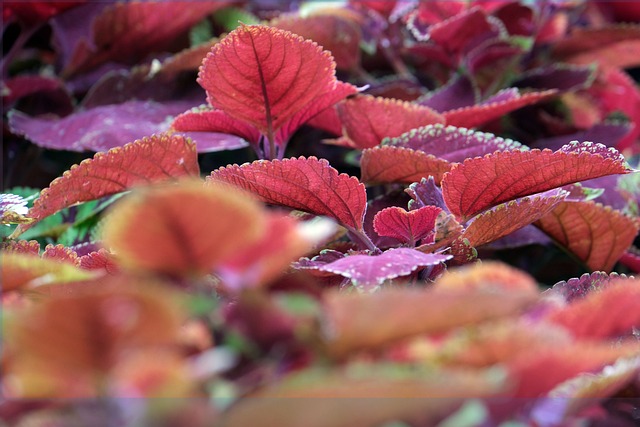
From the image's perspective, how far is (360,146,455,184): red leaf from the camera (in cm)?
56

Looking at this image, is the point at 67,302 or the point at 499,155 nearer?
the point at 67,302

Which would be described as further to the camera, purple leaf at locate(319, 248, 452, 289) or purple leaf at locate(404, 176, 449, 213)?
purple leaf at locate(404, 176, 449, 213)

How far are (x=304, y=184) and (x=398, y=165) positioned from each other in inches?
3.8

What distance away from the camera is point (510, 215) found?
19.8 inches

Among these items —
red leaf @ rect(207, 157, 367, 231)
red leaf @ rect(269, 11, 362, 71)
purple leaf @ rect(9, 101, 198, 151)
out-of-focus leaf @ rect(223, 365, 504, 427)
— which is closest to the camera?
out-of-focus leaf @ rect(223, 365, 504, 427)

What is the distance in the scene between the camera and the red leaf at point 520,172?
0.50 meters

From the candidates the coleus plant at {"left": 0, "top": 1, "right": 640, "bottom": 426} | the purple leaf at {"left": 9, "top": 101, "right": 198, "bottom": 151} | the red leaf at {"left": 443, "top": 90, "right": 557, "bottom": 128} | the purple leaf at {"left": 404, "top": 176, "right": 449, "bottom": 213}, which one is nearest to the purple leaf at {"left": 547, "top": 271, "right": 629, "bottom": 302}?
the coleus plant at {"left": 0, "top": 1, "right": 640, "bottom": 426}

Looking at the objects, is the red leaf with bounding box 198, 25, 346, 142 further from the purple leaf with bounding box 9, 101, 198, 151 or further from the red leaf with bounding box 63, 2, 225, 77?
the red leaf with bounding box 63, 2, 225, 77

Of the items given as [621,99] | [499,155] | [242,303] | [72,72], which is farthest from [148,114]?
[621,99]

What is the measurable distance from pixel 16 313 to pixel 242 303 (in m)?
0.09

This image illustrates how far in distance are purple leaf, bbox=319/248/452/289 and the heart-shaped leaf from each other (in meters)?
0.13

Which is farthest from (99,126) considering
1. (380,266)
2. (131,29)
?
(380,266)

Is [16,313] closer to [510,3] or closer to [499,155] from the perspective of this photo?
[499,155]

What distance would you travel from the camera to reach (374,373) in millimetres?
259
